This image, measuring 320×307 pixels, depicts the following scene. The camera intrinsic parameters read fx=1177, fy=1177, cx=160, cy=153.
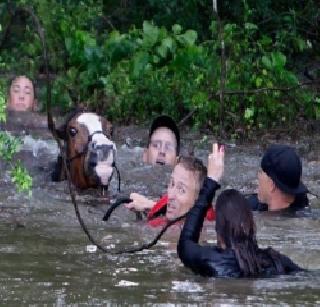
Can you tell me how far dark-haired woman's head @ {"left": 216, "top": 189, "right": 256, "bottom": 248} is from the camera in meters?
6.89

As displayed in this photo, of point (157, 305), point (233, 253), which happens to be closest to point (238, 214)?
point (233, 253)

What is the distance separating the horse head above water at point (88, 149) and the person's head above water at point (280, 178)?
128 centimetres

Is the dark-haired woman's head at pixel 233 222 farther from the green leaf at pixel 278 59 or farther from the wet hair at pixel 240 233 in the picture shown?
the green leaf at pixel 278 59

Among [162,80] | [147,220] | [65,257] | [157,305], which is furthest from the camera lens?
[162,80]

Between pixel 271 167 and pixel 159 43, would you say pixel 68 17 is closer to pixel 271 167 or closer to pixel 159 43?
pixel 159 43

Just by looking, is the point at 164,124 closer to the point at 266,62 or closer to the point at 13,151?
the point at 13,151

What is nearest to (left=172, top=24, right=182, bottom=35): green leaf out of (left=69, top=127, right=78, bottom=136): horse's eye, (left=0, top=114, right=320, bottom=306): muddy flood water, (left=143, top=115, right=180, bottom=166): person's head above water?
(left=0, top=114, right=320, bottom=306): muddy flood water

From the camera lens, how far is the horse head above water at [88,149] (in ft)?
31.8

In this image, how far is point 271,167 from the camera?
9.30 metres

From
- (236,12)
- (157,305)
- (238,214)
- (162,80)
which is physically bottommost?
(157,305)

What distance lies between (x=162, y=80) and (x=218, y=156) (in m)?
8.00

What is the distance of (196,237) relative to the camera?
717 cm

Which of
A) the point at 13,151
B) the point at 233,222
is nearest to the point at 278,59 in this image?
the point at 233,222

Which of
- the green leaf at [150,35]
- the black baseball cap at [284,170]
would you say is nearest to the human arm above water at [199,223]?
the black baseball cap at [284,170]
